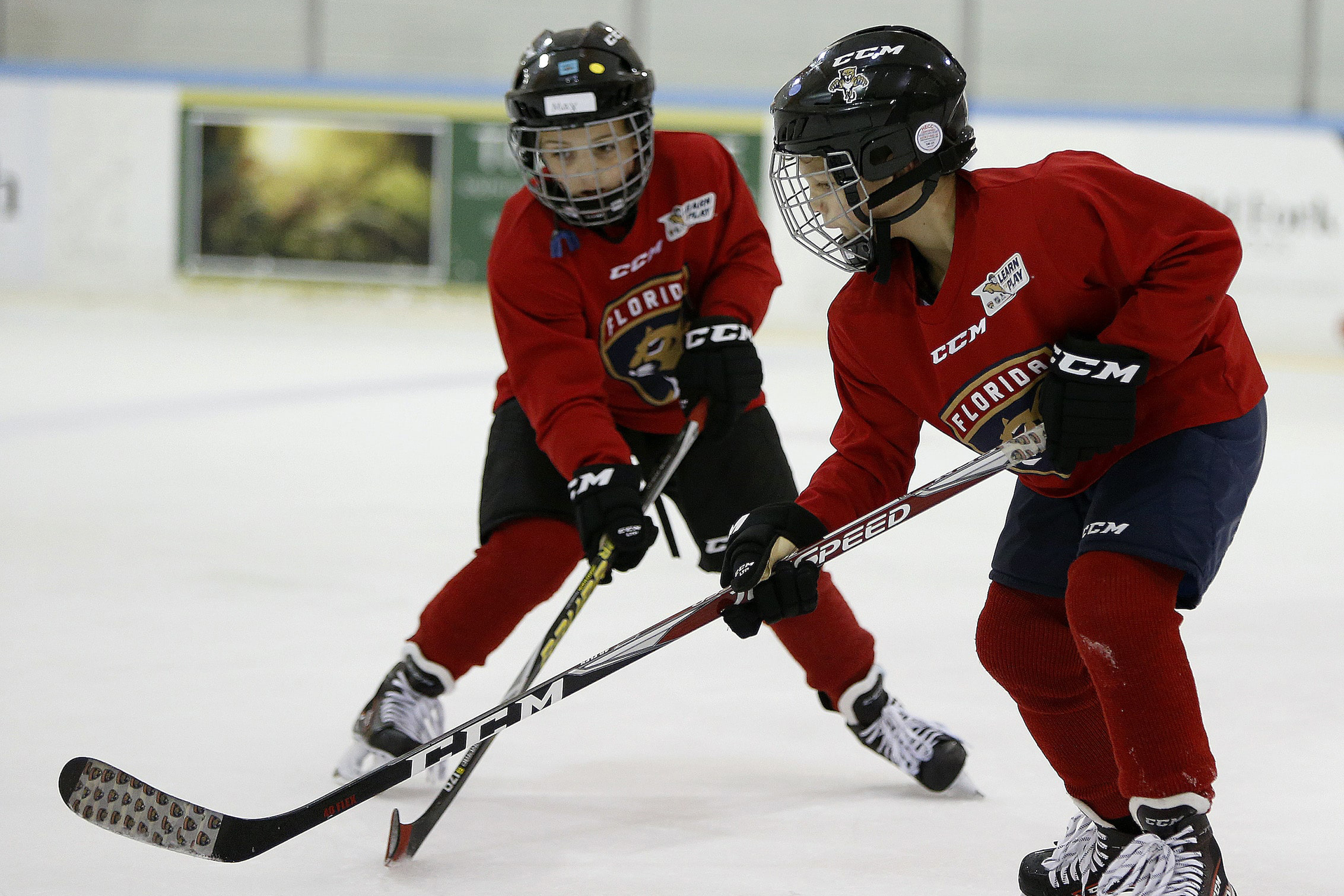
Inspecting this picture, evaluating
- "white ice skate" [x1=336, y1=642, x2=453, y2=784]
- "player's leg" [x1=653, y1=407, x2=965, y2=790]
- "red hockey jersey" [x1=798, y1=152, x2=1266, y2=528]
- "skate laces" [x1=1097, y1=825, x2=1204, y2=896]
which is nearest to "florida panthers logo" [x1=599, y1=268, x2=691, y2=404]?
"player's leg" [x1=653, y1=407, x2=965, y2=790]

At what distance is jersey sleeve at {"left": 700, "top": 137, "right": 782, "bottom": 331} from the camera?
236cm

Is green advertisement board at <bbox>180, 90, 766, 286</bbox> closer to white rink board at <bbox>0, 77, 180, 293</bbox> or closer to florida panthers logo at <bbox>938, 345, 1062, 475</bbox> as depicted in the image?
white rink board at <bbox>0, 77, 180, 293</bbox>

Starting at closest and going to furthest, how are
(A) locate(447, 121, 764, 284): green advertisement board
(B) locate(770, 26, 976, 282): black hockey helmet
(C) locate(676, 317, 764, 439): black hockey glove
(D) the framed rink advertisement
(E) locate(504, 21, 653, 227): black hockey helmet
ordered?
1. (B) locate(770, 26, 976, 282): black hockey helmet
2. (E) locate(504, 21, 653, 227): black hockey helmet
3. (C) locate(676, 317, 764, 439): black hockey glove
4. (A) locate(447, 121, 764, 284): green advertisement board
5. (D) the framed rink advertisement

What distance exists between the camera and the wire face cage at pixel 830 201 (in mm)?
1605

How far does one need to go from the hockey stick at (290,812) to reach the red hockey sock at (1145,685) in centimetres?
29

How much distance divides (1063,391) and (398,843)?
98 centimetres

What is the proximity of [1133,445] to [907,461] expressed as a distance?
307mm

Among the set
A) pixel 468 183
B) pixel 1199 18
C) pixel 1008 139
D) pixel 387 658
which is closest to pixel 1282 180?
pixel 1008 139

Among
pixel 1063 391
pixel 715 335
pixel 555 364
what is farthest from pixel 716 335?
pixel 1063 391

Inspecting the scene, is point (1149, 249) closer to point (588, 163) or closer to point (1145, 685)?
point (1145, 685)

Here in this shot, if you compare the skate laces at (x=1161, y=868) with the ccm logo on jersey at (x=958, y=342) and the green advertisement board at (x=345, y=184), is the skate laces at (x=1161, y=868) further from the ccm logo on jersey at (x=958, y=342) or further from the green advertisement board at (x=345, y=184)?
the green advertisement board at (x=345, y=184)

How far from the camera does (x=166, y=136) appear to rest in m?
9.46

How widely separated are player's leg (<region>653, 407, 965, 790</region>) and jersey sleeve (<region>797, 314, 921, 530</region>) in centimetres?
32

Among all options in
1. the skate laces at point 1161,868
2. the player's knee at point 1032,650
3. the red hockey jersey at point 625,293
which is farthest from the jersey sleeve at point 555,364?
the skate laces at point 1161,868
